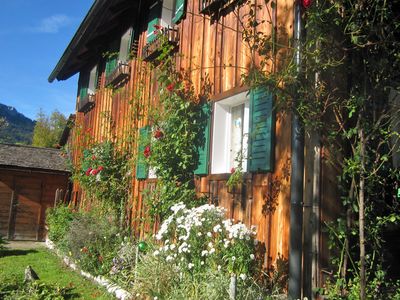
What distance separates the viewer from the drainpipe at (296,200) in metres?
3.79

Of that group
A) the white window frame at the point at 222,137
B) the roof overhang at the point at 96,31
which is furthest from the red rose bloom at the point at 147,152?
the roof overhang at the point at 96,31

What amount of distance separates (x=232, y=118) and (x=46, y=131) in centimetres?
3293

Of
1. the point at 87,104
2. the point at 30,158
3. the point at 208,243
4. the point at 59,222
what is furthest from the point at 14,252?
the point at 208,243

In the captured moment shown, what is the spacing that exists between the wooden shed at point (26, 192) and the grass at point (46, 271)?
3338 millimetres

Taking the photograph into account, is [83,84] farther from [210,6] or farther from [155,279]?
[155,279]

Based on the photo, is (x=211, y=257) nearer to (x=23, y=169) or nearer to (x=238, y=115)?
(x=238, y=115)

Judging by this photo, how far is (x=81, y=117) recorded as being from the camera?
13.9 m

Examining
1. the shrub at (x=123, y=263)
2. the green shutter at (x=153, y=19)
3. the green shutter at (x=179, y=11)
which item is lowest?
the shrub at (x=123, y=263)

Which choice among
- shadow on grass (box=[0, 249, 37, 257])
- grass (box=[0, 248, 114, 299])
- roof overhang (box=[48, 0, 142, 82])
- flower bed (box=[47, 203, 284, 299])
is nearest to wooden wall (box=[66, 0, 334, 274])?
flower bed (box=[47, 203, 284, 299])

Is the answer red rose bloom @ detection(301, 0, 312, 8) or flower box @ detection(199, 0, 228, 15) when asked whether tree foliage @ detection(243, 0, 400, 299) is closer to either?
red rose bloom @ detection(301, 0, 312, 8)

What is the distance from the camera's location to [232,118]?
5.78 metres

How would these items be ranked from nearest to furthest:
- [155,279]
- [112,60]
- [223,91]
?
[155,279]
[223,91]
[112,60]

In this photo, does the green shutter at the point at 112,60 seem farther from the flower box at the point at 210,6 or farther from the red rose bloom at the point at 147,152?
the flower box at the point at 210,6

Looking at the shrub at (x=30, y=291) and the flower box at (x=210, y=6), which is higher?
the flower box at (x=210, y=6)
